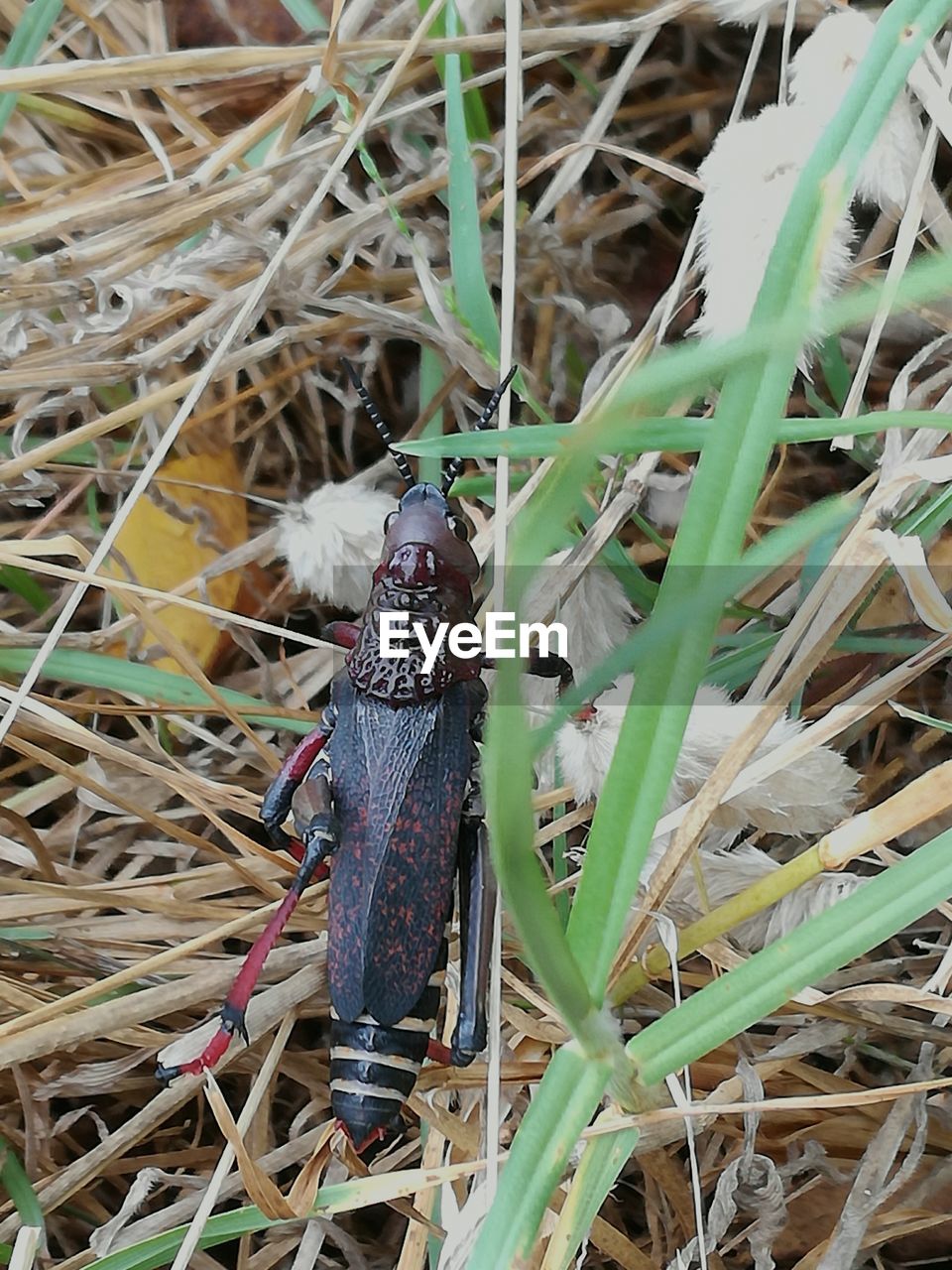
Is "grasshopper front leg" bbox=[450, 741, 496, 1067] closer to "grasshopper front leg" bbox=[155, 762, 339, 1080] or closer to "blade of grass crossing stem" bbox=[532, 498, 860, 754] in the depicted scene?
"grasshopper front leg" bbox=[155, 762, 339, 1080]

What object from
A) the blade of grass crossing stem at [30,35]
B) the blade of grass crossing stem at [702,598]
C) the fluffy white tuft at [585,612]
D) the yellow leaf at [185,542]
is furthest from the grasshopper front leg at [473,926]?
the blade of grass crossing stem at [30,35]

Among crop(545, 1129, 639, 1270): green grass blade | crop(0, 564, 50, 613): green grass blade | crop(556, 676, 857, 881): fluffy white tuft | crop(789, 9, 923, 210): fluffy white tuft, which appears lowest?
crop(545, 1129, 639, 1270): green grass blade

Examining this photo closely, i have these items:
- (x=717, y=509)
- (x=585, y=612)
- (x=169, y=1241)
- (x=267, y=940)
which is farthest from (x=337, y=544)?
(x=169, y=1241)

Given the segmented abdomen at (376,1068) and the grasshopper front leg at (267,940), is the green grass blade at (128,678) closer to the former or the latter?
the grasshopper front leg at (267,940)

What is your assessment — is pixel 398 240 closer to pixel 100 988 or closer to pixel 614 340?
pixel 614 340

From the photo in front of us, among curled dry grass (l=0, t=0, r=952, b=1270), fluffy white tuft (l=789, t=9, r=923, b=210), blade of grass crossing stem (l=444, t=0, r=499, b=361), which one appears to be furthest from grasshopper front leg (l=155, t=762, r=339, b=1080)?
fluffy white tuft (l=789, t=9, r=923, b=210)

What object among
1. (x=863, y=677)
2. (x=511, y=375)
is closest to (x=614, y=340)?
(x=511, y=375)
